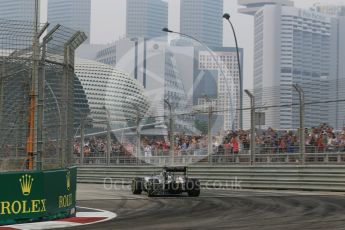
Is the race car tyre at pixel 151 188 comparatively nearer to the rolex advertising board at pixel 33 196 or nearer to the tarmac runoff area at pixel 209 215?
the tarmac runoff area at pixel 209 215

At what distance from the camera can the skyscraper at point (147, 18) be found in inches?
5399

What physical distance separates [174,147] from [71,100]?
1432 centimetres

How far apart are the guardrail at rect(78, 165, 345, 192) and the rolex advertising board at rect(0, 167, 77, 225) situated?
38.1 ft

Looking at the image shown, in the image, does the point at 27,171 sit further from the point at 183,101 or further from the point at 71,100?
the point at 183,101

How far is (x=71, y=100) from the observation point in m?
12.4

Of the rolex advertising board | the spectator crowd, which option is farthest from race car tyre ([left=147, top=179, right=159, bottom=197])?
the rolex advertising board

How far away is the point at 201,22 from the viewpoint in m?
128

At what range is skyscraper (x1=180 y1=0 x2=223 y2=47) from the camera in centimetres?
12669

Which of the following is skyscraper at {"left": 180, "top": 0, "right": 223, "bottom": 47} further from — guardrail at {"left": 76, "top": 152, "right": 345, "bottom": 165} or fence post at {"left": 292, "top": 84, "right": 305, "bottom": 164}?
fence post at {"left": 292, "top": 84, "right": 305, "bottom": 164}

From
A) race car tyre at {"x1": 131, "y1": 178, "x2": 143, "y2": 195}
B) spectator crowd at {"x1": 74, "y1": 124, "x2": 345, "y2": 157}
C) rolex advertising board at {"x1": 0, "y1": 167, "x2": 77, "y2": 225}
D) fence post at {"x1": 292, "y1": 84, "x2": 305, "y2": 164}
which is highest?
fence post at {"x1": 292, "y1": 84, "x2": 305, "y2": 164}

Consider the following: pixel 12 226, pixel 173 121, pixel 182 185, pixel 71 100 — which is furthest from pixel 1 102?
pixel 173 121

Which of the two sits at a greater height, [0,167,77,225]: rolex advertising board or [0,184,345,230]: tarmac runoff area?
[0,167,77,225]: rolex advertising board

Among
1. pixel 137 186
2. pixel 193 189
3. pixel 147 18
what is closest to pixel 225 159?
pixel 137 186

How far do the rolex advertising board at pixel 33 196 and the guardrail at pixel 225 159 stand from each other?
1135cm
